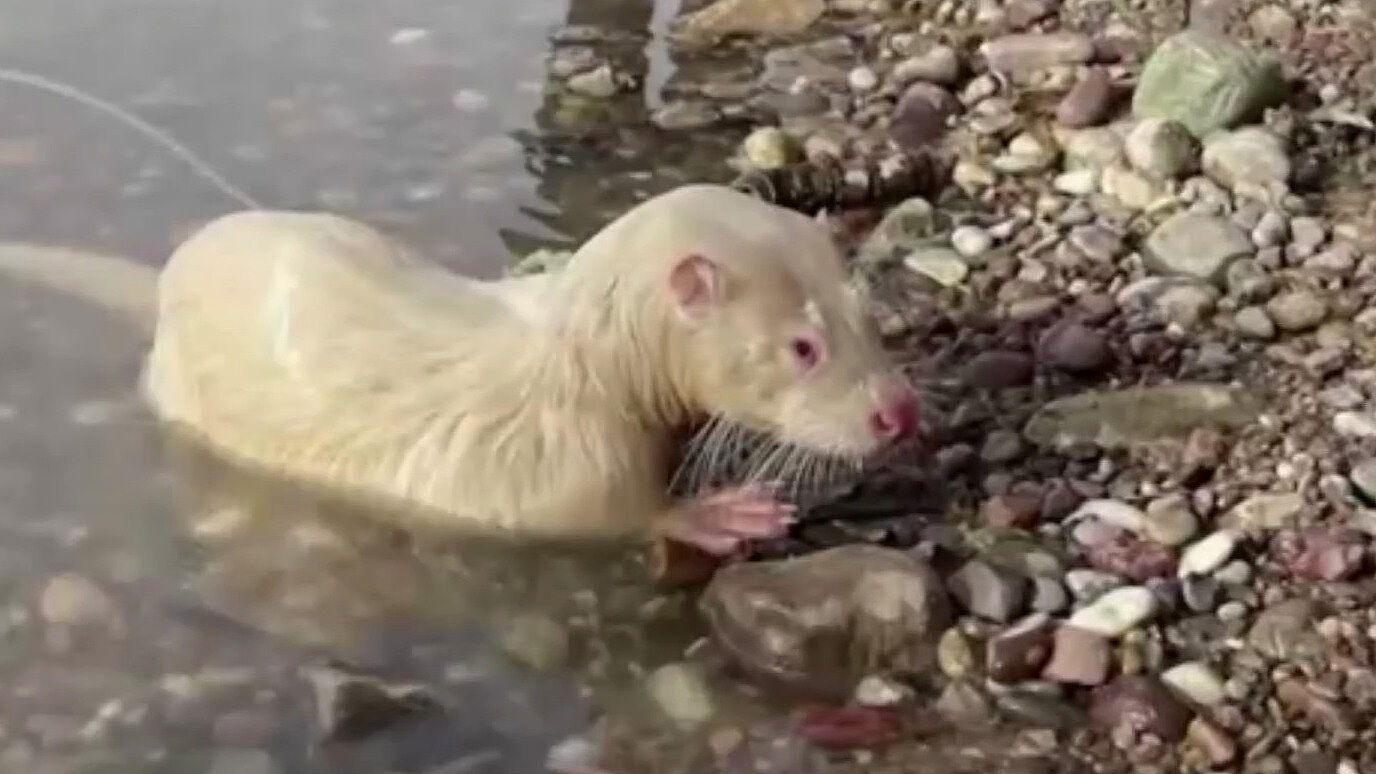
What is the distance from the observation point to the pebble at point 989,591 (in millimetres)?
4004

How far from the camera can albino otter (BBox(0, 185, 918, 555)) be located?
4.06 meters

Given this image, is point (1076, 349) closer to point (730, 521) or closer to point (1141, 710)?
point (730, 521)

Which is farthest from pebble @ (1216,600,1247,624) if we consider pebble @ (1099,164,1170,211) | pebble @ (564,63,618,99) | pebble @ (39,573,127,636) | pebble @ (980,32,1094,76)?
pebble @ (564,63,618,99)

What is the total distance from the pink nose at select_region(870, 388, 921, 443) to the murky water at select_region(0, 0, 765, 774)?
44 cm

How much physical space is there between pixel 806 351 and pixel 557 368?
416 mm

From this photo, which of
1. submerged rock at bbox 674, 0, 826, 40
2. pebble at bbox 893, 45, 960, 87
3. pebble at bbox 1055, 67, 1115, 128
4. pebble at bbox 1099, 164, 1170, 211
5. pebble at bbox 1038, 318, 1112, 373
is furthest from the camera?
submerged rock at bbox 674, 0, 826, 40

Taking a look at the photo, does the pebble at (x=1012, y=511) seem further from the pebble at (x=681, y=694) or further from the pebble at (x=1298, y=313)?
the pebble at (x=1298, y=313)

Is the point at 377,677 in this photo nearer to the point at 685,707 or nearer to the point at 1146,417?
the point at 685,707

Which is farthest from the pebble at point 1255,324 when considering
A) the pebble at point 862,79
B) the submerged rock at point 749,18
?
the submerged rock at point 749,18

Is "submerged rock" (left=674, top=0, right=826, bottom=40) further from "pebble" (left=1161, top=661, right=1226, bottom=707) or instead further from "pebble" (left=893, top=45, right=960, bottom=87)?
"pebble" (left=1161, top=661, right=1226, bottom=707)

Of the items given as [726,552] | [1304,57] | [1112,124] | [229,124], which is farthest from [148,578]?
[1304,57]

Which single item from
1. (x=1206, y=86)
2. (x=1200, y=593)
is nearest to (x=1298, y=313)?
(x=1206, y=86)

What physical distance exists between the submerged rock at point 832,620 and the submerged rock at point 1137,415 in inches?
20.6

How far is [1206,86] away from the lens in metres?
5.27
